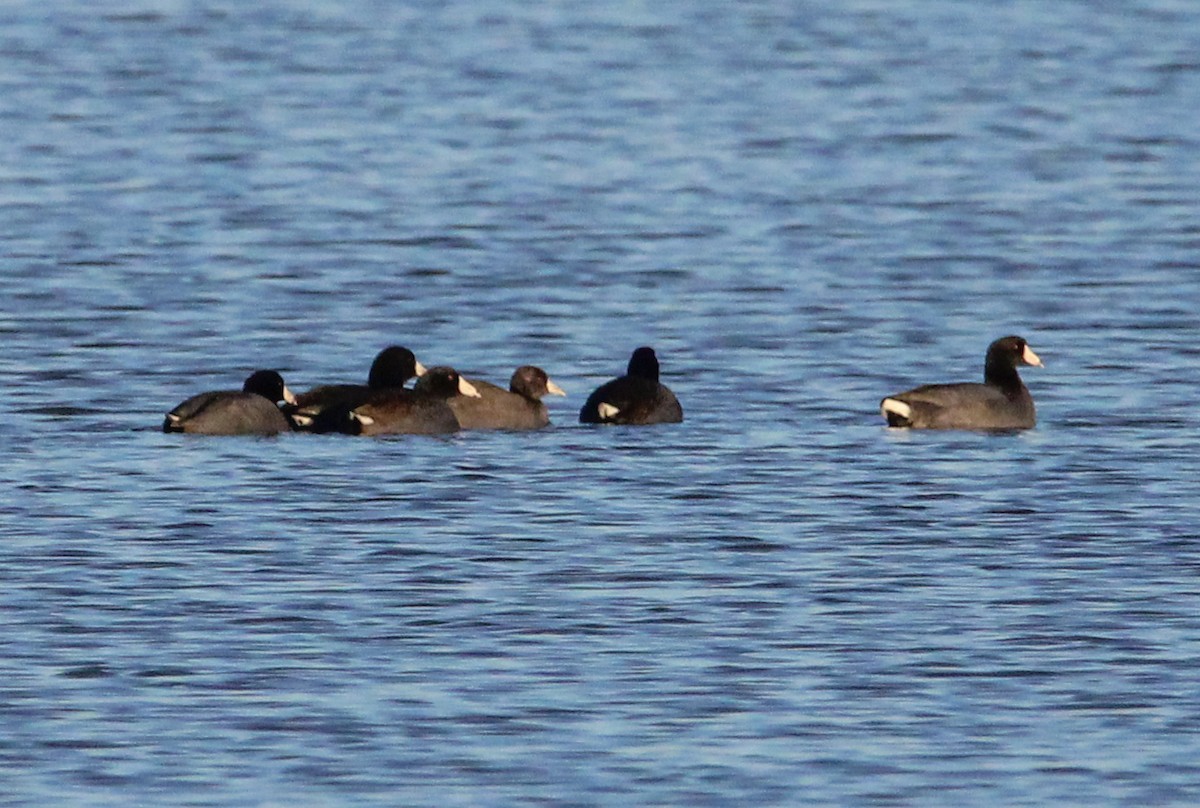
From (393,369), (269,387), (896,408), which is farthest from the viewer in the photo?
(393,369)

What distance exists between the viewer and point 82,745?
1191 cm

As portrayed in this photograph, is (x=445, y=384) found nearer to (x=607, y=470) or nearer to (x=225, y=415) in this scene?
(x=225, y=415)

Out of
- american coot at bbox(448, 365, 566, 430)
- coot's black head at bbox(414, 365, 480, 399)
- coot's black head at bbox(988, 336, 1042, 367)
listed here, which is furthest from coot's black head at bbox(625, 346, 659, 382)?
coot's black head at bbox(988, 336, 1042, 367)

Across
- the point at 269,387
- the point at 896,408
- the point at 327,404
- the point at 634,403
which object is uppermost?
the point at 269,387

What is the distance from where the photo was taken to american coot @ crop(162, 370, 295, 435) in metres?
19.6

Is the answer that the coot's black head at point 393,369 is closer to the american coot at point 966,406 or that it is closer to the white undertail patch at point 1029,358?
the american coot at point 966,406

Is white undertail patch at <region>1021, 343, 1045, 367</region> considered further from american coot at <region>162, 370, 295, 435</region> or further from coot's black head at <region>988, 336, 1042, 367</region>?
american coot at <region>162, 370, 295, 435</region>

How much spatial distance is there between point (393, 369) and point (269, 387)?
102 cm

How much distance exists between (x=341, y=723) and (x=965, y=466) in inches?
302

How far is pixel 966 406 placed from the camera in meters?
20.7

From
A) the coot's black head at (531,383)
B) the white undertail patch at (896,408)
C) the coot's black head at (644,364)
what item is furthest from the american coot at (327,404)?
the white undertail patch at (896,408)

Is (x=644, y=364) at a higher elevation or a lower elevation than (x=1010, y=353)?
higher

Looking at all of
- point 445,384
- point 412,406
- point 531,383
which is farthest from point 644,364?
point 412,406

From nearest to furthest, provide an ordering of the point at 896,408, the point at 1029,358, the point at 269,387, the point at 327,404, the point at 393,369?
1. the point at 896,408
2. the point at 327,404
3. the point at 269,387
4. the point at 393,369
5. the point at 1029,358
